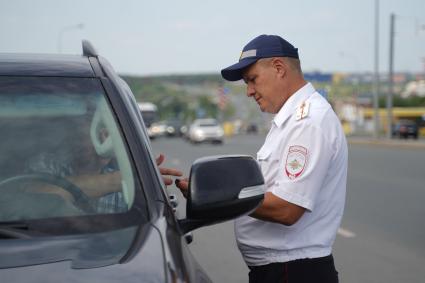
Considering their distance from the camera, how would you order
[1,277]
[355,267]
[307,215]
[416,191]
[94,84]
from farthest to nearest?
1. [416,191]
2. [355,267]
3. [307,215]
4. [94,84]
5. [1,277]

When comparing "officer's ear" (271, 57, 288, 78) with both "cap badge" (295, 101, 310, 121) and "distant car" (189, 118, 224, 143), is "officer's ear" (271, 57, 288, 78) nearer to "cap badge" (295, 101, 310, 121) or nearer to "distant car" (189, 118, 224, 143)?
"cap badge" (295, 101, 310, 121)

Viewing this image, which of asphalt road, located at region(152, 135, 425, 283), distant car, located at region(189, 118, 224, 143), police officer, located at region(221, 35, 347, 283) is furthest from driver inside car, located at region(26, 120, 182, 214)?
distant car, located at region(189, 118, 224, 143)

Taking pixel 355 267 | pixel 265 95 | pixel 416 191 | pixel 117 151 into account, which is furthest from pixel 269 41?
pixel 416 191

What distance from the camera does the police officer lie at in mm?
2855

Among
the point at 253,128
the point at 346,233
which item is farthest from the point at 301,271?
the point at 253,128

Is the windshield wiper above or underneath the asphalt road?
above

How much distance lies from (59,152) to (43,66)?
40 cm

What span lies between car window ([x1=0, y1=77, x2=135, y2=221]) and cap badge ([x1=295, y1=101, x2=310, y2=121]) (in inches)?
30.8

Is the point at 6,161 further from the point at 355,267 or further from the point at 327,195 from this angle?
the point at 355,267

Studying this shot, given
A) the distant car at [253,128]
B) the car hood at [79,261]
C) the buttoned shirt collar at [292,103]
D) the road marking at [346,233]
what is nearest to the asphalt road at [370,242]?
the road marking at [346,233]

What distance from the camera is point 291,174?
9.36ft

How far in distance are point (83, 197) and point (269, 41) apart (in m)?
1.10

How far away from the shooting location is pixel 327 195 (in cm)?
299

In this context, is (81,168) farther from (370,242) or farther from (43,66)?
(370,242)
